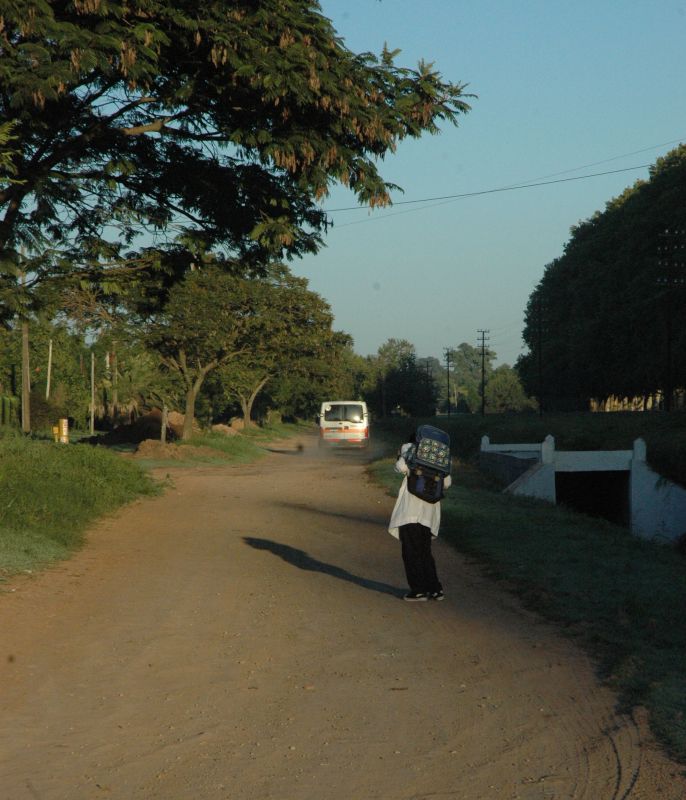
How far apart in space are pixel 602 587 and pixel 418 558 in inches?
78.8

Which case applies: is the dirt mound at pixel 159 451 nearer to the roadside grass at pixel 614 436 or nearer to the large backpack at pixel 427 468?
the roadside grass at pixel 614 436

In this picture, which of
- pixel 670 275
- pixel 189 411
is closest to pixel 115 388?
pixel 189 411

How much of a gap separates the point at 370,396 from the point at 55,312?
109 meters

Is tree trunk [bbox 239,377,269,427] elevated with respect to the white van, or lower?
elevated

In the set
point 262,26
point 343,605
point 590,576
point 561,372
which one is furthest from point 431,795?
point 561,372

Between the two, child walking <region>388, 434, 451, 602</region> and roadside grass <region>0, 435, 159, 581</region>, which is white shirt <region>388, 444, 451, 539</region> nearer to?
child walking <region>388, 434, 451, 602</region>

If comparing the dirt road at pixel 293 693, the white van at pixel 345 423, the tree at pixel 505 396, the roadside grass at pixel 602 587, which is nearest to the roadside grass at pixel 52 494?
the dirt road at pixel 293 693

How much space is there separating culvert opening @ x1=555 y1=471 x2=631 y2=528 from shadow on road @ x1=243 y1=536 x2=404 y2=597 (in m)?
18.2

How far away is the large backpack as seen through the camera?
938cm

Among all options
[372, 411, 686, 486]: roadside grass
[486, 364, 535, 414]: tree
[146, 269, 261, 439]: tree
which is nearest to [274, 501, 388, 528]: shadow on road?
[372, 411, 686, 486]: roadside grass

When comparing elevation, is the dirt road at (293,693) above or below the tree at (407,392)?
below

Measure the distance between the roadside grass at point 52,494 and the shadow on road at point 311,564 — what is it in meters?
2.46

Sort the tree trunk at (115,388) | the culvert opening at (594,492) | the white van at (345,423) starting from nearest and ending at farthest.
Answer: the culvert opening at (594,492) → the white van at (345,423) → the tree trunk at (115,388)

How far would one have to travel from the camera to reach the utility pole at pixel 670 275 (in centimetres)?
4991
